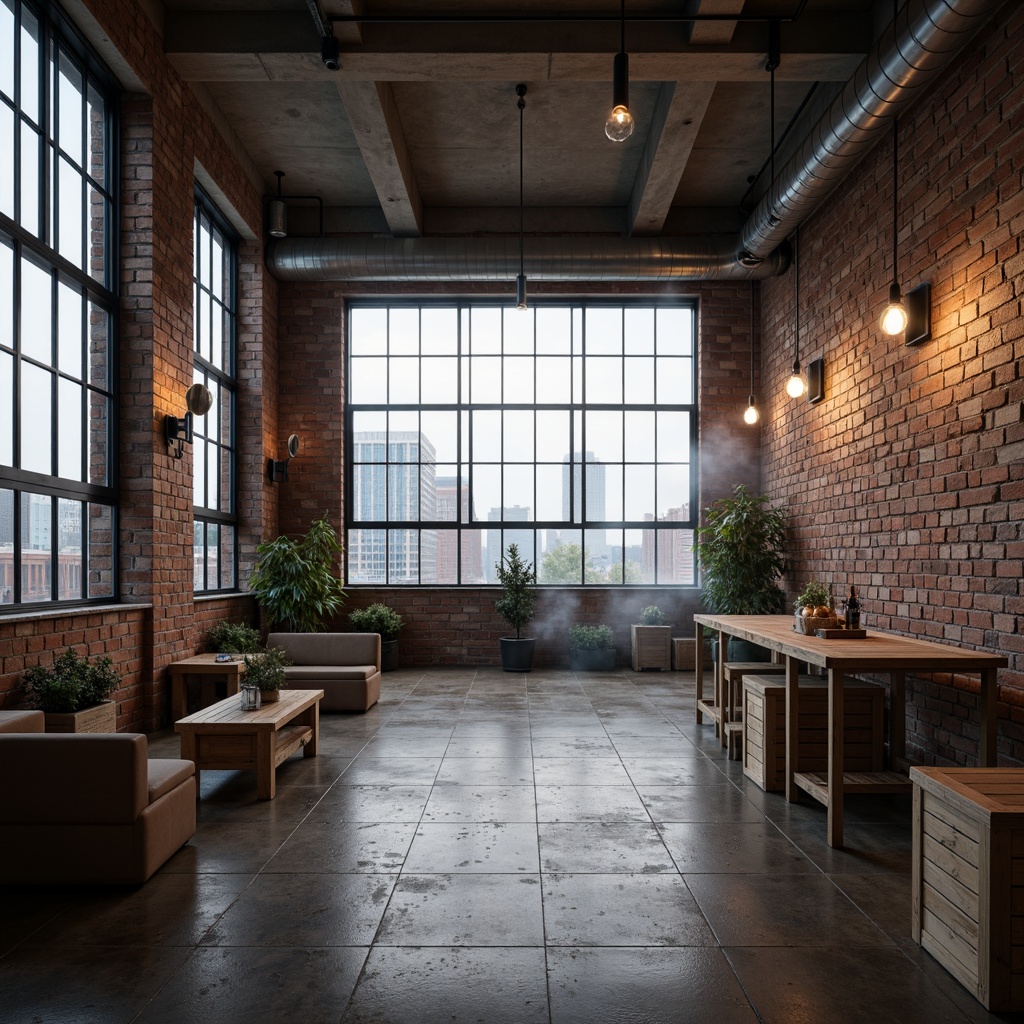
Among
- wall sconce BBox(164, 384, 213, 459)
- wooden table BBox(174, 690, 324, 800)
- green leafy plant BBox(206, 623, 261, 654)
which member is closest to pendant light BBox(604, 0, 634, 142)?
wooden table BBox(174, 690, 324, 800)

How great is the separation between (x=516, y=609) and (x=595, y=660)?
1.07m

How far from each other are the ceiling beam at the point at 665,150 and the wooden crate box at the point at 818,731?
454cm

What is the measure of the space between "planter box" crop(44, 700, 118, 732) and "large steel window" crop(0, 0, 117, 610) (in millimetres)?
743

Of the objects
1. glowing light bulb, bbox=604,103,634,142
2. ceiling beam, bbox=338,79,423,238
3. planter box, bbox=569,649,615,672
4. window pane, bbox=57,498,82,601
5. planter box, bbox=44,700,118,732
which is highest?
ceiling beam, bbox=338,79,423,238

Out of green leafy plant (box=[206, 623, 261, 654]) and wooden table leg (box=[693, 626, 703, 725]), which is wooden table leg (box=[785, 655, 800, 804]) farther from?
green leafy plant (box=[206, 623, 261, 654])

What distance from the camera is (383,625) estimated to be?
348 inches

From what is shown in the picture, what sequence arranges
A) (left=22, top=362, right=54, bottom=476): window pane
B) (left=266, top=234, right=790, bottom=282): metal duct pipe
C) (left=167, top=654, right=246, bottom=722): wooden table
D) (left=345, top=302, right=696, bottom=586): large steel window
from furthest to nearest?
(left=345, top=302, right=696, bottom=586): large steel window, (left=266, top=234, right=790, bottom=282): metal duct pipe, (left=167, top=654, right=246, bottom=722): wooden table, (left=22, top=362, right=54, bottom=476): window pane

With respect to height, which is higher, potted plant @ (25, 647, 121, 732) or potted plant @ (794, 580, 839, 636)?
potted plant @ (794, 580, 839, 636)

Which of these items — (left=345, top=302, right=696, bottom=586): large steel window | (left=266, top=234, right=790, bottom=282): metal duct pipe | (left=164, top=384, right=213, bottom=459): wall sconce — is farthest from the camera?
(left=345, top=302, right=696, bottom=586): large steel window

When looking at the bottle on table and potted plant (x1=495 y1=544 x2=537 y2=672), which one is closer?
the bottle on table

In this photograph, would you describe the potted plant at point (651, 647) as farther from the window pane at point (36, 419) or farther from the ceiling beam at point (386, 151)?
the window pane at point (36, 419)

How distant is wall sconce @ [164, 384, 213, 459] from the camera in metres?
6.12

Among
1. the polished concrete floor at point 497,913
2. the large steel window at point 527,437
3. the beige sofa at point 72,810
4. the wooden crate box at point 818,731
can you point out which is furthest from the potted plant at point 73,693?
the large steel window at point 527,437

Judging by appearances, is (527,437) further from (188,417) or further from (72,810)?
(72,810)
